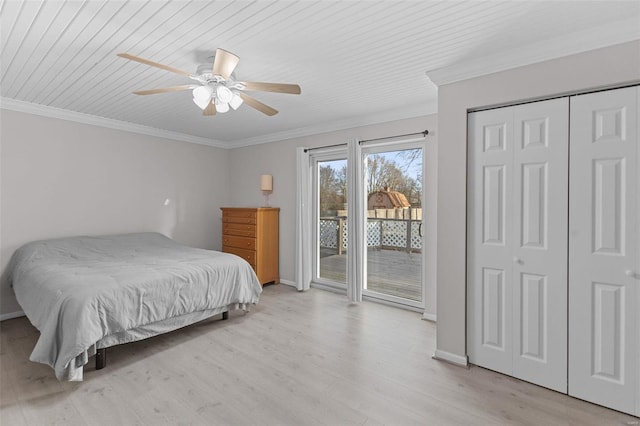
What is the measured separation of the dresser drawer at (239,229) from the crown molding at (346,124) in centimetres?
144

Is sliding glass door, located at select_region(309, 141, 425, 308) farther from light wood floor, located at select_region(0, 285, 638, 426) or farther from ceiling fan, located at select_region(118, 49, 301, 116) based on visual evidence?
ceiling fan, located at select_region(118, 49, 301, 116)

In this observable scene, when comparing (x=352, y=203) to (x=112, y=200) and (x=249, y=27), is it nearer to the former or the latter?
(x=249, y=27)

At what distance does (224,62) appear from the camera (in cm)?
203

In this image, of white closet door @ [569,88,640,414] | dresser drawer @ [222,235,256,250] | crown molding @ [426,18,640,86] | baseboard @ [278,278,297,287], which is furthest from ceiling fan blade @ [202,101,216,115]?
baseboard @ [278,278,297,287]

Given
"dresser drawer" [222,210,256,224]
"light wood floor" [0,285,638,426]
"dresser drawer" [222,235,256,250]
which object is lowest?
"light wood floor" [0,285,638,426]

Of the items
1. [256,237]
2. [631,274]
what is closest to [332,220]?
[256,237]

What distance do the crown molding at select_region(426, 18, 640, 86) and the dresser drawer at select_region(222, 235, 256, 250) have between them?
3.39 meters

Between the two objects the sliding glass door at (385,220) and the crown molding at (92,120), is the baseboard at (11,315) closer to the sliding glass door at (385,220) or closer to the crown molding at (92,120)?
the crown molding at (92,120)

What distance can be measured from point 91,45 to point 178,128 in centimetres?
255

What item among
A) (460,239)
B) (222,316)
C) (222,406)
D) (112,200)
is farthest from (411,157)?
(112,200)

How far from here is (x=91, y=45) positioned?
7.39 feet

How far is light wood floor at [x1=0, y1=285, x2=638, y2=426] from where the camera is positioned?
1.97m

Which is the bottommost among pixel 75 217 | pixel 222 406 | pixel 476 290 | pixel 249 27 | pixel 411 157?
pixel 222 406

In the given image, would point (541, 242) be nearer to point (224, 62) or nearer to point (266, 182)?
point (224, 62)
